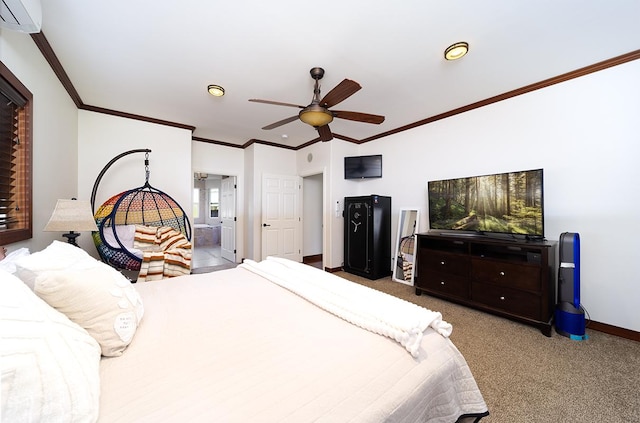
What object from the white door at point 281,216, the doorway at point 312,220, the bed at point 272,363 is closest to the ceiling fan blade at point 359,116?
the bed at point 272,363

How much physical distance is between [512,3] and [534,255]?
2.10 metres

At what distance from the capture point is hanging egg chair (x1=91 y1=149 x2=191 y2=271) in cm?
275

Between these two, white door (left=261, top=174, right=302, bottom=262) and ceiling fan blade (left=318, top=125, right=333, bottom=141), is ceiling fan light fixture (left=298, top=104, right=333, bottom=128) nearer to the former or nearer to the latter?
ceiling fan blade (left=318, top=125, right=333, bottom=141)

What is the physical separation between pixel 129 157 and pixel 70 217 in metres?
1.98

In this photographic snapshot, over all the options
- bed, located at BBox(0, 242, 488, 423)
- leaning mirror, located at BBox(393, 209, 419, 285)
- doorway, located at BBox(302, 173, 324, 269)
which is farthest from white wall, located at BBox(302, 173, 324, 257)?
bed, located at BBox(0, 242, 488, 423)

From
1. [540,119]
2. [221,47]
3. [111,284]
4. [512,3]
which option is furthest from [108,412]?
[540,119]

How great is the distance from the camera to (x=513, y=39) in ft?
6.50

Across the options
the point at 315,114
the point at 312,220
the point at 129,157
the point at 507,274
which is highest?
the point at 315,114

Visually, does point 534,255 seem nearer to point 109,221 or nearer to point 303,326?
point 303,326

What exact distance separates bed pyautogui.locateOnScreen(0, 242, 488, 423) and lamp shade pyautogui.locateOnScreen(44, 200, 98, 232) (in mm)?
1250

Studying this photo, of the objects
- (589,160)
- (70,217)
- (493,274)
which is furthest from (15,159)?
A: (589,160)

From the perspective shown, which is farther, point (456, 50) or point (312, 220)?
point (312, 220)

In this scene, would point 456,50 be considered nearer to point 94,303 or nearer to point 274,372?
point 274,372

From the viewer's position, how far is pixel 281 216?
5016mm
